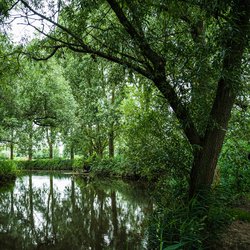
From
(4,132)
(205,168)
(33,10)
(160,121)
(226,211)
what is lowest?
(226,211)

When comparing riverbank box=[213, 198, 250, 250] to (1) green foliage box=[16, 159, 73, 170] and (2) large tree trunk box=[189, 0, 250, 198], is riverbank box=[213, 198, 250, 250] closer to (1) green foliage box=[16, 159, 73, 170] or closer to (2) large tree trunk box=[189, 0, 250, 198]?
(2) large tree trunk box=[189, 0, 250, 198]

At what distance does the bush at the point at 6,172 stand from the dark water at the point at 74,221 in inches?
204

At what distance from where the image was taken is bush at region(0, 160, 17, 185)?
1580 centimetres

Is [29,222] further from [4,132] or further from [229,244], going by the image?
[4,132]

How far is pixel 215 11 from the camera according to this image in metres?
3.61

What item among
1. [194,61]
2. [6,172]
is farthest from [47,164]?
[194,61]

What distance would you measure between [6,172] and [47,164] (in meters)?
15.3

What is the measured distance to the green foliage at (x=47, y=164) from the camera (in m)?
30.0

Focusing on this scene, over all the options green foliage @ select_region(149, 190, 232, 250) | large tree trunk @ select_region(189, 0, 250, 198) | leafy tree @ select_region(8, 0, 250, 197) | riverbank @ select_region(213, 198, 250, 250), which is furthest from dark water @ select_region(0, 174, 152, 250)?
leafy tree @ select_region(8, 0, 250, 197)

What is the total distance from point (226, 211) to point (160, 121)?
2000 millimetres

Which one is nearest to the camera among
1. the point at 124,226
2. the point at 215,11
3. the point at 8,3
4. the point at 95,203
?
the point at 215,11

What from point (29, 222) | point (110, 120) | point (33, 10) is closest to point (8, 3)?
point (33, 10)

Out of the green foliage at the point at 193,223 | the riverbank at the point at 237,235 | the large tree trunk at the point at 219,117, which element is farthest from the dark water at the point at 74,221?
the large tree trunk at the point at 219,117

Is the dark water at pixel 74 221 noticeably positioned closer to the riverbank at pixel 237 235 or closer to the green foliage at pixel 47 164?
the riverbank at pixel 237 235
